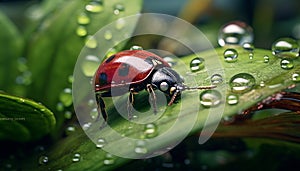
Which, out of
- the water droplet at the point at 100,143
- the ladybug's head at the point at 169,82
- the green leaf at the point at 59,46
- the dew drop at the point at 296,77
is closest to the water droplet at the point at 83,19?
the green leaf at the point at 59,46

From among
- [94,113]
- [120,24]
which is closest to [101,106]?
[94,113]

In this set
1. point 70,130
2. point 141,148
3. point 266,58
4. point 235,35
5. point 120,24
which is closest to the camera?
point 141,148

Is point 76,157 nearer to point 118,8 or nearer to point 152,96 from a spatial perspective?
point 152,96

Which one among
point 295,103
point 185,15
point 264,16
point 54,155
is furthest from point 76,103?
point 264,16

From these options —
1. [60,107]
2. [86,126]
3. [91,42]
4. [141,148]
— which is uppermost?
[91,42]

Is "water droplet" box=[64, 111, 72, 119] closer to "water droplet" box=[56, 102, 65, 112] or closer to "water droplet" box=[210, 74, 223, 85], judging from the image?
"water droplet" box=[56, 102, 65, 112]

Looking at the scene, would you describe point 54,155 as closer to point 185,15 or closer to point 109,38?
point 109,38

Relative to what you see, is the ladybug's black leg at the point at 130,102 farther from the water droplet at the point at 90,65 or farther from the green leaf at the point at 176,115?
the water droplet at the point at 90,65
